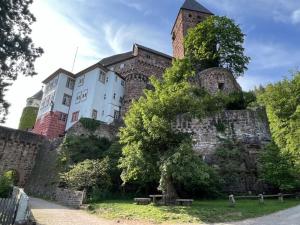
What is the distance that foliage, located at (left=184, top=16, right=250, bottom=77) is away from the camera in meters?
42.2

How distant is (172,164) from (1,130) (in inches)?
864

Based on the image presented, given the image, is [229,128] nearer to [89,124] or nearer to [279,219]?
[279,219]

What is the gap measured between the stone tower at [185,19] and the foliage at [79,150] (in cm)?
2920

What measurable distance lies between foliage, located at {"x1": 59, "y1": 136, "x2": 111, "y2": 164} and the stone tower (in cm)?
2920

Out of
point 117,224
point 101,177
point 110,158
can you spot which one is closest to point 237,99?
point 110,158

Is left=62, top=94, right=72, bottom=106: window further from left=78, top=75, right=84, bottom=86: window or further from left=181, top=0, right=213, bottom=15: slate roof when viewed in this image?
left=181, top=0, right=213, bottom=15: slate roof

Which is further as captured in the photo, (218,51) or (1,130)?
(218,51)

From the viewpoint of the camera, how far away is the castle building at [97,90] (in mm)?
40312

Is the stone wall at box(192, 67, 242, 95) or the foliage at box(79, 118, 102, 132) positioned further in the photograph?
the stone wall at box(192, 67, 242, 95)

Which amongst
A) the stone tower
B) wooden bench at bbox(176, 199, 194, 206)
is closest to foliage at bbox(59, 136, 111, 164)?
wooden bench at bbox(176, 199, 194, 206)

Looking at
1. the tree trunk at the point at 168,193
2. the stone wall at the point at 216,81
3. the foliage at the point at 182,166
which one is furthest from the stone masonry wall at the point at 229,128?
the stone wall at the point at 216,81

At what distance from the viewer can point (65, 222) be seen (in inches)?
516

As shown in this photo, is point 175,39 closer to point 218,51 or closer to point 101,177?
point 218,51

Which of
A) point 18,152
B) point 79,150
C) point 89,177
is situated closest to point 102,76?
point 18,152
